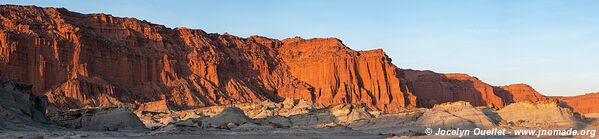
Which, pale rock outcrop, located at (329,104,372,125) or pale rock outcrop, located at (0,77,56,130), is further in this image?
pale rock outcrop, located at (329,104,372,125)

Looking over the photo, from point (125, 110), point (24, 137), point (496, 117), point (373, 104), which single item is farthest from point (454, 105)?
point (373, 104)

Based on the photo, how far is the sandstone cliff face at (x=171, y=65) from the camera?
107 meters

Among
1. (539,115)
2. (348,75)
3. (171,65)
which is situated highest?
(171,65)

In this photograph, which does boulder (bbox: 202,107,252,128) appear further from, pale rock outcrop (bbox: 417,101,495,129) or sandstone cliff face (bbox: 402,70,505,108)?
sandstone cliff face (bbox: 402,70,505,108)

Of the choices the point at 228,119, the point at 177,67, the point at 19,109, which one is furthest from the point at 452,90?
the point at 19,109

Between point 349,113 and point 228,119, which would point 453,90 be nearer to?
point 349,113

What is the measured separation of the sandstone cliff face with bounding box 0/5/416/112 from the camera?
351 feet

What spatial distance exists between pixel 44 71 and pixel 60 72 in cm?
295

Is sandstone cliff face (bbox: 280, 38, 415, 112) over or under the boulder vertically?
over

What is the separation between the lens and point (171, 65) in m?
131

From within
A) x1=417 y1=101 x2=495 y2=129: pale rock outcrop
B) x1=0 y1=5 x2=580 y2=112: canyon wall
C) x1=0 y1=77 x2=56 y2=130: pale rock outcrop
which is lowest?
x1=417 y1=101 x2=495 y2=129: pale rock outcrop

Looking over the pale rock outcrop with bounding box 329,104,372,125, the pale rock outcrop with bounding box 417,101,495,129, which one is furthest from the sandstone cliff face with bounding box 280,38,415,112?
the pale rock outcrop with bounding box 417,101,495,129

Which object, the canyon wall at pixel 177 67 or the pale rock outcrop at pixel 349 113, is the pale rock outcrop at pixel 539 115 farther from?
the canyon wall at pixel 177 67

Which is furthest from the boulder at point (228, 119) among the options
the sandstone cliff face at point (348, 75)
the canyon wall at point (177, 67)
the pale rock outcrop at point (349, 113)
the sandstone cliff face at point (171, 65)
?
the sandstone cliff face at point (348, 75)
